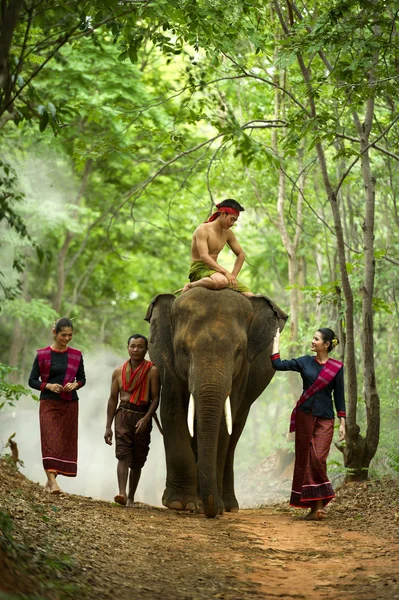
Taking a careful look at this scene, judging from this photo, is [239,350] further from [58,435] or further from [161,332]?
[58,435]

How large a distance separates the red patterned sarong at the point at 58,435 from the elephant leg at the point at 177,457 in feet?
3.45

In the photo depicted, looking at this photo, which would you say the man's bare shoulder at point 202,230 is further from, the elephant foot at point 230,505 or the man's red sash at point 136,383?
the elephant foot at point 230,505

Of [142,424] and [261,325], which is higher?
[261,325]

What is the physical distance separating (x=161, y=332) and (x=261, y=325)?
1.15 meters

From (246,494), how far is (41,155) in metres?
9.80

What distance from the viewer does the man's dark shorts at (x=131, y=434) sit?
9.29m

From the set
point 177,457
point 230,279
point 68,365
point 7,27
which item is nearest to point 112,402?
point 68,365

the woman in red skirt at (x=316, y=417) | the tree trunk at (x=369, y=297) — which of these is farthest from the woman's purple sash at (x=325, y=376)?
the tree trunk at (x=369, y=297)

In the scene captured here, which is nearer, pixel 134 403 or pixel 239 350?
pixel 239 350

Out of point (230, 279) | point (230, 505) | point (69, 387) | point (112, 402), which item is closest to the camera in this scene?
point (69, 387)

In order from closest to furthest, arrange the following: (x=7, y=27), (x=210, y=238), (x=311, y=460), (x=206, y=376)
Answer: (x=7, y=27) < (x=206, y=376) < (x=311, y=460) < (x=210, y=238)

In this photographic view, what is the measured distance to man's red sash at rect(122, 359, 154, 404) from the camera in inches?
371

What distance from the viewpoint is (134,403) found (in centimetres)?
938

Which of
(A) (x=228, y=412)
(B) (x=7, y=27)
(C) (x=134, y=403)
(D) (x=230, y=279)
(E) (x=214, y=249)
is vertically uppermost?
(E) (x=214, y=249)
